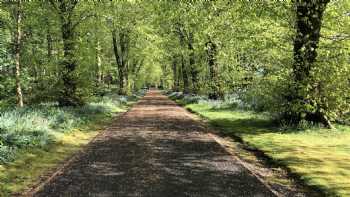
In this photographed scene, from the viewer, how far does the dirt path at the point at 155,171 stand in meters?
8.91

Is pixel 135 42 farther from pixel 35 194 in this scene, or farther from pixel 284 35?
pixel 35 194

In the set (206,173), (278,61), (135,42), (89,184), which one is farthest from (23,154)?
(135,42)

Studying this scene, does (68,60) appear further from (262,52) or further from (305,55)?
(305,55)

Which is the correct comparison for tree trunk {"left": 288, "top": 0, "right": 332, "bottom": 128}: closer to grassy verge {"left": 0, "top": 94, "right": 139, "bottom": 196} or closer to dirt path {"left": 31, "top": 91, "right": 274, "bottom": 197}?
dirt path {"left": 31, "top": 91, "right": 274, "bottom": 197}

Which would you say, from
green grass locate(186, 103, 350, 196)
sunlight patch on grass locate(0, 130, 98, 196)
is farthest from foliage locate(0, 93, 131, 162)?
green grass locate(186, 103, 350, 196)

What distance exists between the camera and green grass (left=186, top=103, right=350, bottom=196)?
10.0 meters

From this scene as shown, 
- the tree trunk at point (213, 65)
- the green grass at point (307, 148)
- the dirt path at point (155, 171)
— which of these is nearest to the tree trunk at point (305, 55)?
the green grass at point (307, 148)

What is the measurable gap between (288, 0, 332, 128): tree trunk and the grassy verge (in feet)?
29.4

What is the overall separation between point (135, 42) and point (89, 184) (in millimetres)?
49183

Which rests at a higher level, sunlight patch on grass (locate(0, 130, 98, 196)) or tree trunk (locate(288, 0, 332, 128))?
tree trunk (locate(288, 0, 332, 128))

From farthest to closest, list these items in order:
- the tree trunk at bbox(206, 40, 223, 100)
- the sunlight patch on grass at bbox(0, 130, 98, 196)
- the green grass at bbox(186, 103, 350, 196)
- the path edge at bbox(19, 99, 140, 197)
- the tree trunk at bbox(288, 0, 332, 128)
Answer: the tree trunk at bbox(206, 40, 223, 100) < the tree trunk at bbox(288, 0, 332, 128) < the green grass at bbox(186, 103, 350, 196) < the sunlight patch on grass at bbox(0, 130, 98, 196) < the path edge at bbox(19, 99, 140, 197)

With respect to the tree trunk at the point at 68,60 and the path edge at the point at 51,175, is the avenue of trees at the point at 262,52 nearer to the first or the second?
the tree trunk at the point at 68,60

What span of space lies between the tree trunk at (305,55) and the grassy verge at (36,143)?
8962 millimetres

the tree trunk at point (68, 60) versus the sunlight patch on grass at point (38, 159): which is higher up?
the tree trunk at point (68, 60)
